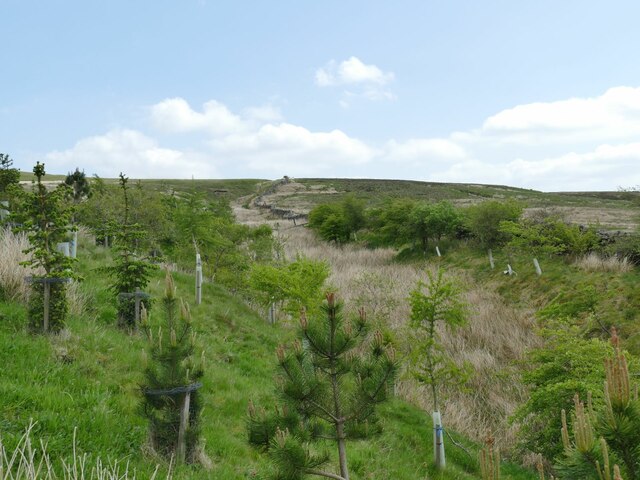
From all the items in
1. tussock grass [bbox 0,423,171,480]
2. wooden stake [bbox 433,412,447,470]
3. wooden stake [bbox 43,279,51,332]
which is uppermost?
wooden stake [bbox 43,279,51,332]

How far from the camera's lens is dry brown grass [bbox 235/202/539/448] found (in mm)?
10266

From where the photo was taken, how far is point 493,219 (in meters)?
23.5

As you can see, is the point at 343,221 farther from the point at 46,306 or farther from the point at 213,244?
the point at 46,306

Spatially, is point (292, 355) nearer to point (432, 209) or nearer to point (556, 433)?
point (556, 433)

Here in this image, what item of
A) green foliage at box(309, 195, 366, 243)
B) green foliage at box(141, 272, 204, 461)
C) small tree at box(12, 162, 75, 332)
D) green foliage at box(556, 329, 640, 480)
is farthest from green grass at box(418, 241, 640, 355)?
green foliage at box(309, 195, 366, 243)

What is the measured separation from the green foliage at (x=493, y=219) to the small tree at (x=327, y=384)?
20.6 metres

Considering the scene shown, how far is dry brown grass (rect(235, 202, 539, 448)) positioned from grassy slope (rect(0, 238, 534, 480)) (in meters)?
1.14

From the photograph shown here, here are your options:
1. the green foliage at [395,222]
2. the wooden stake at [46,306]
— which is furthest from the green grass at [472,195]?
the wooden stake at [46,306]

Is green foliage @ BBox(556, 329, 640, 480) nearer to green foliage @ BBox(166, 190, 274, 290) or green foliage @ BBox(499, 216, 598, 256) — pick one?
green foliage @ BBox(166, 190, 274, 290)

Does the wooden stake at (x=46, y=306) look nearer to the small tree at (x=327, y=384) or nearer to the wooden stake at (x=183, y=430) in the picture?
the wooden stake at (x=183, y=430)

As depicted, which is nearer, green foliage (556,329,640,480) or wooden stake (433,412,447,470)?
green foliage (556,329,640,480)

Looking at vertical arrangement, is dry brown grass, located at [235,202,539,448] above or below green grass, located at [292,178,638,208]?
below

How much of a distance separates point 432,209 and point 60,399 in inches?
975

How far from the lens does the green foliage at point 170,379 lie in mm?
4629
